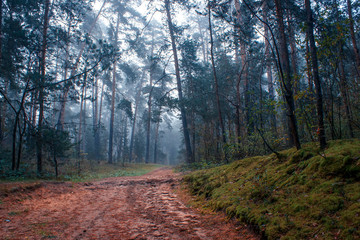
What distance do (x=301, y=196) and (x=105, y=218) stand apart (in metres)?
3.47

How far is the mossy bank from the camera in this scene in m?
2.22

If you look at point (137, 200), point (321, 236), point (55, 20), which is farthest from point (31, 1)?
point (321, 236)

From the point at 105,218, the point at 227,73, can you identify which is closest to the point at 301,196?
the point at 105,218

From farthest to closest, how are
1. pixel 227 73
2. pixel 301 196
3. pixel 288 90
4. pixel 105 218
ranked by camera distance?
pixel 227 73, pixel 288 90, pixel 105 218, pixel 301 196

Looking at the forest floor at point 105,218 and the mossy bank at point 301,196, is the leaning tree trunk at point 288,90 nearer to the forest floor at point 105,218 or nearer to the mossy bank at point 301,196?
the mossy bank at point 301,196

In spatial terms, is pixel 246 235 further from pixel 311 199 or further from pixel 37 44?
pixel 37 44

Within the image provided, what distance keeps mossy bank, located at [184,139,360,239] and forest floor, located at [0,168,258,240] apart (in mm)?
377

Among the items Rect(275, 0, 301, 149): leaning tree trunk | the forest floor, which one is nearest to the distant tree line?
Rect(275, 0, 301, 149): leaning tree trunk

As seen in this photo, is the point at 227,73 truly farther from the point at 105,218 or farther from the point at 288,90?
the point at 105,218

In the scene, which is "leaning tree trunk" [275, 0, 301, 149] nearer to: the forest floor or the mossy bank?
the mossy bank

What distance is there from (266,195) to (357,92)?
3.97m

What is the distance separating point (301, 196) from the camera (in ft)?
9.31

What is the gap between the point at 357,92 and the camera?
5.02 metres

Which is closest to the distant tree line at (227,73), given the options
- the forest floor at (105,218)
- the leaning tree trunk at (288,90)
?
the leaning tree trunk at (288,90)
